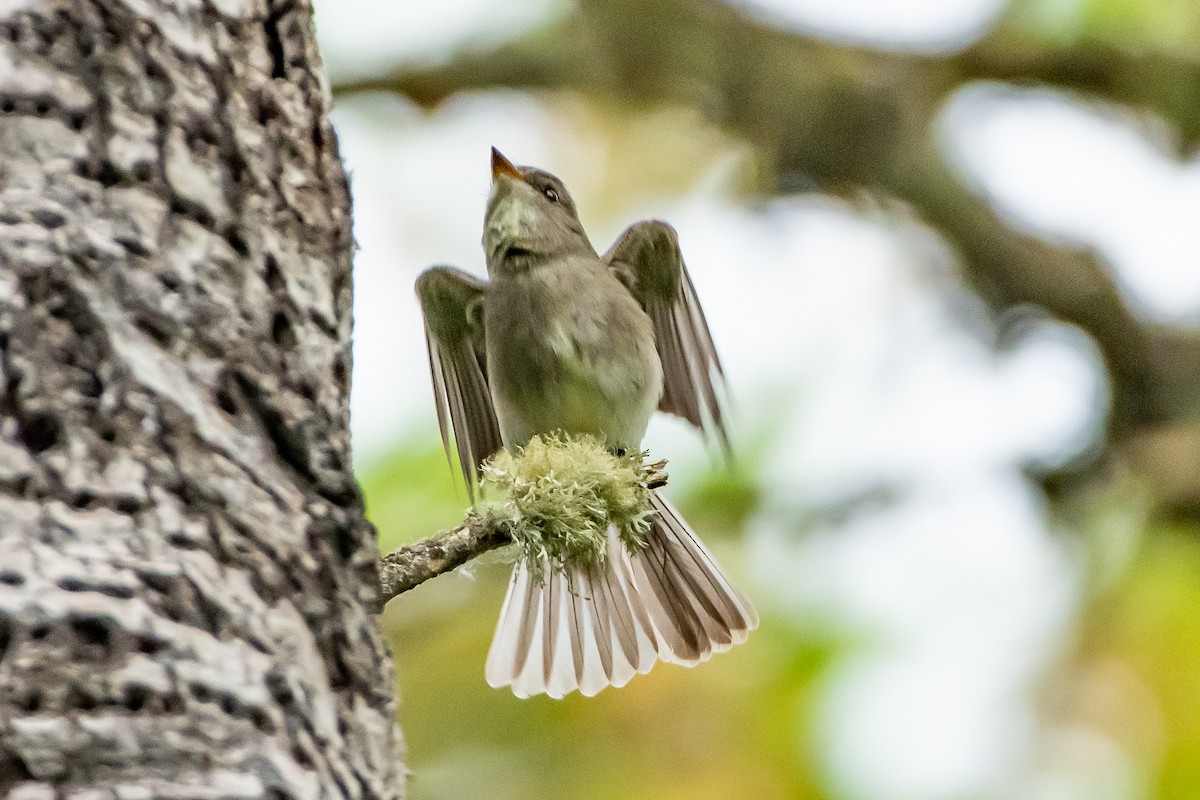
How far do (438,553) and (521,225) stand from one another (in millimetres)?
2504

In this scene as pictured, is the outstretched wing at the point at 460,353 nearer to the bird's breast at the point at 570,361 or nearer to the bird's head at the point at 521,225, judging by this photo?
the bird's head at the point at 521,225

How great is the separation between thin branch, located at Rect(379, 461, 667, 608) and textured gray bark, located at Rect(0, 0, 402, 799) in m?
0.20

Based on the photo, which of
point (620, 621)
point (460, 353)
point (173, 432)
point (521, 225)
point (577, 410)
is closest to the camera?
point (173, 432)

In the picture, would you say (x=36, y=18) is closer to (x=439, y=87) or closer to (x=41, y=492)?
(x=41, y=492)

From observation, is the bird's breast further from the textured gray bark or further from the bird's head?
the textured gray bark

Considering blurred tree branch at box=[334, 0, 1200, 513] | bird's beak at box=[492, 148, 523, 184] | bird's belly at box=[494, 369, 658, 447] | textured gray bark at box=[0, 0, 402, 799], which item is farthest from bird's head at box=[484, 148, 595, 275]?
textured gray bark at box=[0, 0, 402, 799]

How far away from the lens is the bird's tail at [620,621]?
3.84 metres

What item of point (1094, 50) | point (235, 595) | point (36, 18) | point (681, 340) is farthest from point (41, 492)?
point (1094, 50)

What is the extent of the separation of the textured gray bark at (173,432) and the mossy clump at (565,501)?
2.45 ft

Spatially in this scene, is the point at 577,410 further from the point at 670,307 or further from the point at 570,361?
the point at 670,307

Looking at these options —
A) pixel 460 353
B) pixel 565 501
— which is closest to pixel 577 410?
pixel 460 353

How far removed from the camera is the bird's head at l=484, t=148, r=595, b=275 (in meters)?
4.60

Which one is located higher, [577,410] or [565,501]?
[577,410]

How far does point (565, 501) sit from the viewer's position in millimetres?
2803
